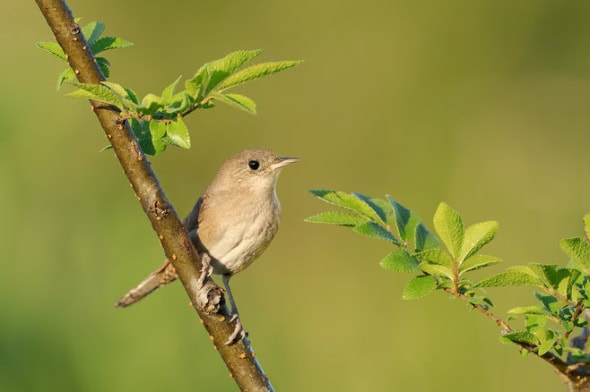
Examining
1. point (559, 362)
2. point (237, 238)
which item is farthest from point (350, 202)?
point (237, 238)

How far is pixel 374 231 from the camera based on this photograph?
1.85m

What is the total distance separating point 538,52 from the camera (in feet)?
20.8

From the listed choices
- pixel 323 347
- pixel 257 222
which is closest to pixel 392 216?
pixel 257 222

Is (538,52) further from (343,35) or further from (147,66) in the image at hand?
(147,66)

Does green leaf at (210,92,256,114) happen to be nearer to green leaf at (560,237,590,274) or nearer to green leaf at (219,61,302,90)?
green leaf at (219,61,302,90)

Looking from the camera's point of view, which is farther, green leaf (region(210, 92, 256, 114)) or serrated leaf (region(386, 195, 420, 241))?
serrated leaf (region(386, 195, 420, 241))

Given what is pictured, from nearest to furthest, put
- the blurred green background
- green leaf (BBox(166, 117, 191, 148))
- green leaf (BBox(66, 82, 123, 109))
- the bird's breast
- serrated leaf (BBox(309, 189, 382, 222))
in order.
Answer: green leaf (BBox(66, 82, 123, 109))
green leaf (BBox(166, 117, 191, 148))
serrated leaf (BBox(309, 189, 382, 222))
the bird's breast
the blurred green background

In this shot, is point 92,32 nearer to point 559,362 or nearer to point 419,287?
point 419,287

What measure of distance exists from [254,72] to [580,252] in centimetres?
71

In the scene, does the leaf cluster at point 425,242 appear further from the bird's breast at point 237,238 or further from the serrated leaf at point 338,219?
the bird's breast at point 237,238

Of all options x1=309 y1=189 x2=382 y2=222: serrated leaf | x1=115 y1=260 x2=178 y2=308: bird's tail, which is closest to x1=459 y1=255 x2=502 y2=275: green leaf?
x1=309 y1=189 x2=382 y2=222: serrated leaf

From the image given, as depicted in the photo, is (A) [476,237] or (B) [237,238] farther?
(B) [237,238]

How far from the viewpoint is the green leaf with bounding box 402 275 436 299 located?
177 cm

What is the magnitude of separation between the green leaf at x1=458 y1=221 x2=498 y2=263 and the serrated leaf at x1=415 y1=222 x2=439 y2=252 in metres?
0.10
